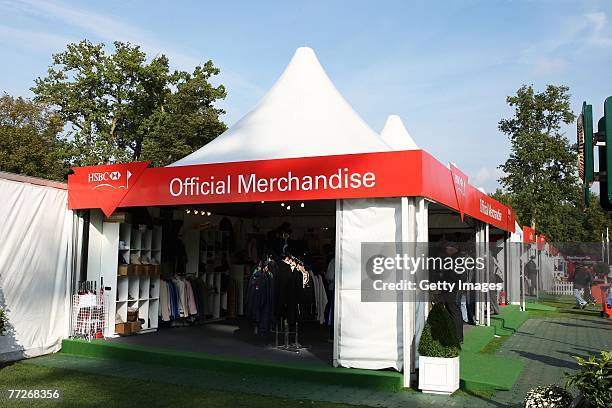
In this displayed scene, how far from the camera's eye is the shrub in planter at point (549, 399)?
3969mm

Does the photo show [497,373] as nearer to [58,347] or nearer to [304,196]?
[304,196]

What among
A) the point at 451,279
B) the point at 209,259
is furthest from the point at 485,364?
the point at 209,259

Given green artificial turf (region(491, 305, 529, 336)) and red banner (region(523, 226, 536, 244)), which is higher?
red banner (region(523, 226, 536, 244))

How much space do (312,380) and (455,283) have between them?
5.62 metres

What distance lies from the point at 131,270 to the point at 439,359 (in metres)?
5.58

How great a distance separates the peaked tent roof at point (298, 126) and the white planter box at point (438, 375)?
130 inches

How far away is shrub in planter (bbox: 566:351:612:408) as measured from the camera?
338 cm

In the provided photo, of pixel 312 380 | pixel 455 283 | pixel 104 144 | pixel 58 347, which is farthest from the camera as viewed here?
pixel 104 144

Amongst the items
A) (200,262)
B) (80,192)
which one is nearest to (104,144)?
(200,262)

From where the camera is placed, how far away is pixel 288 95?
31.1 ft

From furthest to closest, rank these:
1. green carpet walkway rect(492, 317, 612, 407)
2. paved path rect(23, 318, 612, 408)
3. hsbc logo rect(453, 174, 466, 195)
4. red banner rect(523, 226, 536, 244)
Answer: red banner rect(523, 226, 536, 244), hsbc logo rect(453, 174, 466, 195), green carpet walkway rect(492, 317, 612, 407), paved path rect(23, 318, 612, 408)

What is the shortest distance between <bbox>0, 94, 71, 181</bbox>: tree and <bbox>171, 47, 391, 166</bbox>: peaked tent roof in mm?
18801

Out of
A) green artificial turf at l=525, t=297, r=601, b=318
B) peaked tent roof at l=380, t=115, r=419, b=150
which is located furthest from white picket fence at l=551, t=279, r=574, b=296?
peaked tent roof at l=380, t=115, r=419, b=150

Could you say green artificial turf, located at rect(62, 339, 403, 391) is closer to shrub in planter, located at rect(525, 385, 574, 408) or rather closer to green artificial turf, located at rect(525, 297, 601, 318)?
shrub in planter, located at rect(525, 385, 574, 408)
